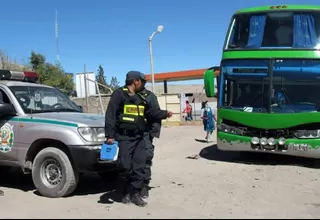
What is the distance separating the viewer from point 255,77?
33.4 feet

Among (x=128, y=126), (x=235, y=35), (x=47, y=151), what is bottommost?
(x=47, y=151)

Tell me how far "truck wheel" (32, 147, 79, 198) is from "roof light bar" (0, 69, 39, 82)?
213 cm

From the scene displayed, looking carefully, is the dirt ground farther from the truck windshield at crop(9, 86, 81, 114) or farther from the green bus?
the truck windshield at crop(9, 86, 81, 114)

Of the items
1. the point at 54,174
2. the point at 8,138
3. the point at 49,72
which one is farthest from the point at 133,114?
the point at 49,72

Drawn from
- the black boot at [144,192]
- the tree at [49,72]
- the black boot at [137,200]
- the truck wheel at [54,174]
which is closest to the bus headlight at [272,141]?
the black boot at [144,192]

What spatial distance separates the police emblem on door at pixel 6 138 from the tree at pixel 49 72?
90.2 feet

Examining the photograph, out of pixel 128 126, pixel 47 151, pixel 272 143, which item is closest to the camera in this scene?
pixel 128 126

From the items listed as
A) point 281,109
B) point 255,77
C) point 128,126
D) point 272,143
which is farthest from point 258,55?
point 128,126

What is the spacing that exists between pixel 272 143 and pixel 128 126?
4.85 metres

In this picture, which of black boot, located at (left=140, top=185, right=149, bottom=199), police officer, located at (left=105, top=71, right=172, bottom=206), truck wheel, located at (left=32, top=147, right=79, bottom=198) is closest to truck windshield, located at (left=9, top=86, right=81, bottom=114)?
truck wheel, located at (left=32, top=147, right=79, bottom=198)

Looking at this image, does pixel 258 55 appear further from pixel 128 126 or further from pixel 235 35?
pixel 128 126

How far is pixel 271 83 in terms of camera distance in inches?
392

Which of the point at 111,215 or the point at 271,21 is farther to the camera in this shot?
the point at 271,21

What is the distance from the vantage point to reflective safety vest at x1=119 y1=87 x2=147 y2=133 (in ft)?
19.7
